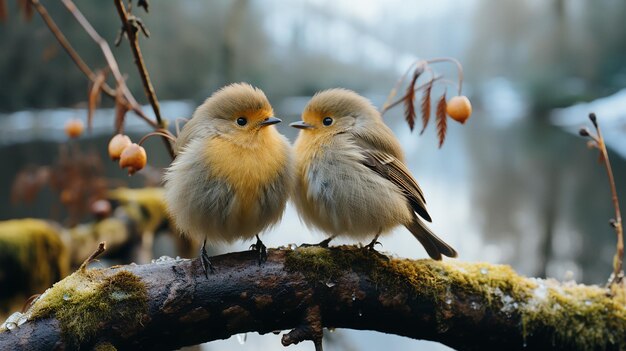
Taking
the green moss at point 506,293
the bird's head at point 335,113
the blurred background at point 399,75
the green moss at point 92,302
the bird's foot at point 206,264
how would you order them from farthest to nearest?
the blurred background at point 399,75
the bird's head at point 335,113
the green moss at point 506,293
the bird's foot at point 206,264
the green moss at point 92,302

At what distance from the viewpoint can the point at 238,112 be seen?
1350 millimetres

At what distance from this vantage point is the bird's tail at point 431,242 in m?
1.53

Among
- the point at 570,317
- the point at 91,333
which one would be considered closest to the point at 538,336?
the point at 570,317

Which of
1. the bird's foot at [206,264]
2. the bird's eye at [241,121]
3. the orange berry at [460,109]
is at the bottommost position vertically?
the bird's foot at [206,264]

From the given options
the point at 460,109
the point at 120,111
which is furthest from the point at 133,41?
the point at 460,109

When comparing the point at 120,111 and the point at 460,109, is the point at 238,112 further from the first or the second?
the point at 460,109

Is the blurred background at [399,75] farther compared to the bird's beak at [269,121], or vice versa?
the blurred background at [399,75]

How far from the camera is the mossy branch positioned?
43.1 inches

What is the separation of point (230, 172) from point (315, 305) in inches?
15.4

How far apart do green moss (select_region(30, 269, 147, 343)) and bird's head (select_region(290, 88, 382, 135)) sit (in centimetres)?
67

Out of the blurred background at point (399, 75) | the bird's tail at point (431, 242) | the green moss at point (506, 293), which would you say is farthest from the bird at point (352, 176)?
the blurred background at point (399, 75)

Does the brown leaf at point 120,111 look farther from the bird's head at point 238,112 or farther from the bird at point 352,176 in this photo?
the bird at point 352,176

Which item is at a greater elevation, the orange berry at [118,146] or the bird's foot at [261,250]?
the orange berry at [118,146]

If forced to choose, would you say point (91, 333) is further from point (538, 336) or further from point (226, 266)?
point (538, 336)
